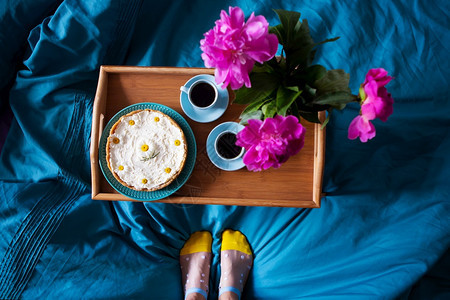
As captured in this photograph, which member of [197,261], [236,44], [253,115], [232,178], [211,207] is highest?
[236,44]

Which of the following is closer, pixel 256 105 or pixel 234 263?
pixel 256 105

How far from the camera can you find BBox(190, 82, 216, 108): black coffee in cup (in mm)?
871

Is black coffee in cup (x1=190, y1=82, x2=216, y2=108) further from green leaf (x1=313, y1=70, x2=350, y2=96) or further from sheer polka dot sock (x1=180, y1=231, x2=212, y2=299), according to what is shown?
sheer polka dot sock (x1=180, y1=231, x2=212, y2=299)

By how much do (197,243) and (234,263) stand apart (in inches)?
5.6

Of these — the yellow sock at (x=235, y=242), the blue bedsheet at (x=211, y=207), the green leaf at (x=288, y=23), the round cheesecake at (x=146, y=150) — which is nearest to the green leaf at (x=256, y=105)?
the green leaf at (x=288, y=23)

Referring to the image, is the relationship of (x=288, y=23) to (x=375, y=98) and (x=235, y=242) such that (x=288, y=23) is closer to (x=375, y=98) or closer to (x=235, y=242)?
(x=375, y=98)

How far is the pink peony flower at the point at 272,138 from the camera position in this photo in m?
0.57

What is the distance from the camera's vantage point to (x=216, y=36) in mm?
536

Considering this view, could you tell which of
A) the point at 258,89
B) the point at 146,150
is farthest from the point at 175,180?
the point at 258,89

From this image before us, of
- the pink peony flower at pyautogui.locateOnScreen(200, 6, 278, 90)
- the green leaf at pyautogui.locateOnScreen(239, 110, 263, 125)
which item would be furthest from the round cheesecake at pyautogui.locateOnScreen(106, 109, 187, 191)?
the pink peony flower at pyautogui.locateOnScreen(200, 6, 278, 90)

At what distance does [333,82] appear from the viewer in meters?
0.63

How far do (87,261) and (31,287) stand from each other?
154 mm

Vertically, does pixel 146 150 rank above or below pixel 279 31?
below

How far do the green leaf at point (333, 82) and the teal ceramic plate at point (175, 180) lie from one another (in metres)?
0.35
